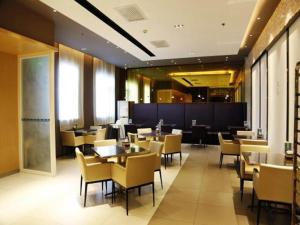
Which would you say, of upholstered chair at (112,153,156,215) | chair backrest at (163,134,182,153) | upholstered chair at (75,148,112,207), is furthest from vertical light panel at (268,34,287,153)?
upholstered chair at (75,148,112,207)

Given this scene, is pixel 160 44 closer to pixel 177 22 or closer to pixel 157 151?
pixel 177 22

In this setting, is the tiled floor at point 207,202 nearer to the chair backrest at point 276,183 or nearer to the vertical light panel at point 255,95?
the chair backrest at point 276,183

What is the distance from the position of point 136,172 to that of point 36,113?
10.5ft

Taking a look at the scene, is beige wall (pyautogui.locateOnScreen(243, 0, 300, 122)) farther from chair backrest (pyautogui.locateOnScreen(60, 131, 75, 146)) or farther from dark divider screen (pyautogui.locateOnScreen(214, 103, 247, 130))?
chair backrest (pyautogui.locateOnScreen(60, 131, 75, 146))

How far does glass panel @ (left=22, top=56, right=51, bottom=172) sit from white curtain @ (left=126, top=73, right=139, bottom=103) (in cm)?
650

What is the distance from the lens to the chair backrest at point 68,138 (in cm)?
692

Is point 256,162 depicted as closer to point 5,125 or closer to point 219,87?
point 5,125

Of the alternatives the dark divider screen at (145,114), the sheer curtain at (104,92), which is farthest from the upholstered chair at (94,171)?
the dark divider screen at (145,114)

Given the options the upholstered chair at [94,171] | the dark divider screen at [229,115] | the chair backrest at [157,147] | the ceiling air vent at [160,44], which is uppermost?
the ceiling air vent at [160,44]

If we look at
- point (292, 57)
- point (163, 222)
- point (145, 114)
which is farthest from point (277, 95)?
point (145, 114)

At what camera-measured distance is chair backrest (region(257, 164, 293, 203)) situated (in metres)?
2.62

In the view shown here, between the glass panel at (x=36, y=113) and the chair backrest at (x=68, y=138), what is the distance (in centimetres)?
163

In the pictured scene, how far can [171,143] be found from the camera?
226 inches

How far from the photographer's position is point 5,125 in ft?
16.9
